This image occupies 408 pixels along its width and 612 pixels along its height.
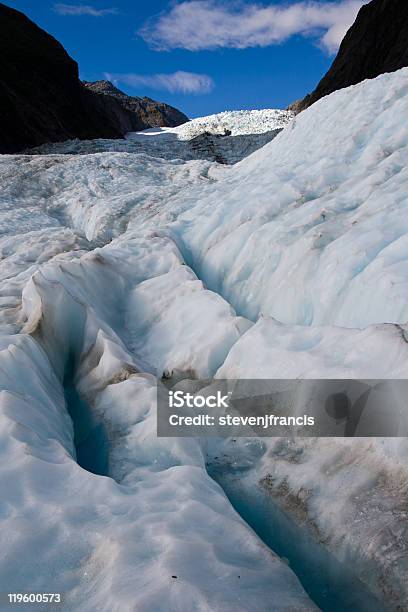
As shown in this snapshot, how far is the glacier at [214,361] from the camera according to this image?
2463 millimetres

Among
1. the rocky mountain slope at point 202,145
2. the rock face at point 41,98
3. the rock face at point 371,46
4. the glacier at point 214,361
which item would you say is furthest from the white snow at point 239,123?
the glacier at point 214,361

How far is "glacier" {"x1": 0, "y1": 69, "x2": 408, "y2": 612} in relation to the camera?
97.0 inches

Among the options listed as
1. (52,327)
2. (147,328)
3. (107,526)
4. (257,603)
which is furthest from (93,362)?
(257,603)

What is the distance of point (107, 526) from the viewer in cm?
267

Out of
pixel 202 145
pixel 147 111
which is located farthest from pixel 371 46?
pixel 147 111

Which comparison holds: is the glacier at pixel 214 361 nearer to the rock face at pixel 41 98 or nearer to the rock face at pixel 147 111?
the rock face at pixel 41 98

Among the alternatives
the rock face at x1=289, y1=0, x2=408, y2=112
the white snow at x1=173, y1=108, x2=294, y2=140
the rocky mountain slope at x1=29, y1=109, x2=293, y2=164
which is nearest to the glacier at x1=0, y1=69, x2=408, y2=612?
the rocky mountain slope at x1=29, y1=109, x2=293, y2=164

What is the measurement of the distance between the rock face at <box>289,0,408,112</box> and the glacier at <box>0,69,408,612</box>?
3668 centimetres

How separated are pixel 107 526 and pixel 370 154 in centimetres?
664

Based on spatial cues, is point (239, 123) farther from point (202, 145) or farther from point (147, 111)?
point (147, 111)

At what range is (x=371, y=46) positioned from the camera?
4366 centimetres

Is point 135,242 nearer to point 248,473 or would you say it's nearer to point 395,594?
point 248,473

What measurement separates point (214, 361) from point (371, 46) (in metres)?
47.8

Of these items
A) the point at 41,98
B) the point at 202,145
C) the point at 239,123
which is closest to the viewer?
the point at 202,145
